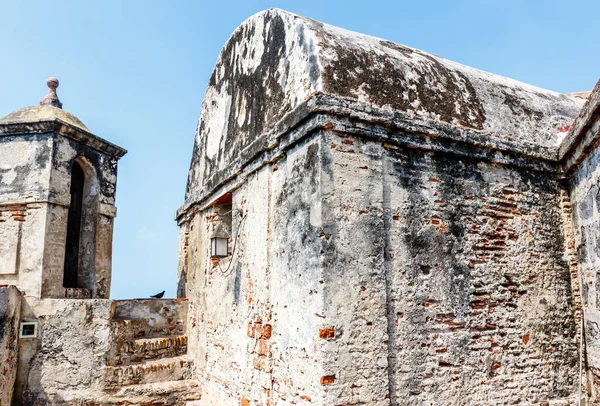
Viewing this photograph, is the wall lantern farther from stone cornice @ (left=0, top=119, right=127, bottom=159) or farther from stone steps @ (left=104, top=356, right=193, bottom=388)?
stone cornice @ (left=0, top=119, right=127, bottom=159)

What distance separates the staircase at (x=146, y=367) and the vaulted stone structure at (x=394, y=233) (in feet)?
2.31

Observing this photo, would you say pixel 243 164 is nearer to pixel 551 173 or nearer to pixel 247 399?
pixel 247 399

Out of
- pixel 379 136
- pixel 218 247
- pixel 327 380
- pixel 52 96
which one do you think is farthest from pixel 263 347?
pixel 52 96

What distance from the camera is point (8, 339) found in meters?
5.74

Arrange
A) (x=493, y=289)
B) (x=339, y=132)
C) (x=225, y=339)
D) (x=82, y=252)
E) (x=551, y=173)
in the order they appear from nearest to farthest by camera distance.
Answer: (x=339, y=132)
(x=493, y=289)
(x=551, y=173)
(x=225, y=339)
(x=82, y=252)

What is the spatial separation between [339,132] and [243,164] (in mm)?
1669

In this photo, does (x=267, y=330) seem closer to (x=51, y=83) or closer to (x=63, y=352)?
(x=63, y=352)

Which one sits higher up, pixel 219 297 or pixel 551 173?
pixel 551 173

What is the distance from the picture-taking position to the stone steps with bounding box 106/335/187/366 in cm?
645

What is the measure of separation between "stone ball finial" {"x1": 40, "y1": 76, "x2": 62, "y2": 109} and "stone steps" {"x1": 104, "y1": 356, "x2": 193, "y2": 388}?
167 inches

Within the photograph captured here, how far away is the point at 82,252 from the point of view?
25.0 feet

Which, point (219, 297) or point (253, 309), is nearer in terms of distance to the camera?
point (253, 309)

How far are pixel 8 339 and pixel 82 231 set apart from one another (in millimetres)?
2227

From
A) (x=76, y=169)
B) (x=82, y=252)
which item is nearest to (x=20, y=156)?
(x=76, y=169)
